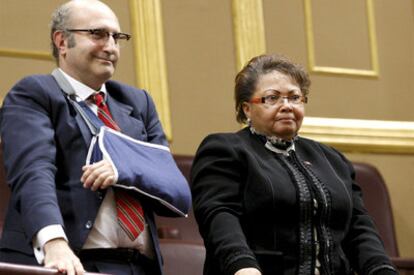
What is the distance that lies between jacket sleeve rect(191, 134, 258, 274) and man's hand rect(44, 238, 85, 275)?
16cm

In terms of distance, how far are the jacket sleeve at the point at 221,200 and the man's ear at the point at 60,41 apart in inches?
6.3

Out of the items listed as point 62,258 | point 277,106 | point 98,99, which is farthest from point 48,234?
point 277,106

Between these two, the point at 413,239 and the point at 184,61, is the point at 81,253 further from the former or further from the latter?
the point at 413,239

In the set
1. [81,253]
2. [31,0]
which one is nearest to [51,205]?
[81,253]

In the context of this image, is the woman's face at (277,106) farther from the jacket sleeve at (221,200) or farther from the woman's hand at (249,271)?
the woman's hand at (249,271)

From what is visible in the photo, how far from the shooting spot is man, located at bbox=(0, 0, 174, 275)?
93cm

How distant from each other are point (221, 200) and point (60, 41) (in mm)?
201

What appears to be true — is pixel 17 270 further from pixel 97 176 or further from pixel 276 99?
pixel 276 99

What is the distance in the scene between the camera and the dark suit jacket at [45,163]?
3.05 ft

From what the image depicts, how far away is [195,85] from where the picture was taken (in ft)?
5.22

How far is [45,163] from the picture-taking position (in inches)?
37.6

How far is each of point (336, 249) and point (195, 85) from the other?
568mm

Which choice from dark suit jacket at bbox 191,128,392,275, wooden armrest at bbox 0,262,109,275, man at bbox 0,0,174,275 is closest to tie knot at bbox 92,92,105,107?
man at bbox 0,0,174,275

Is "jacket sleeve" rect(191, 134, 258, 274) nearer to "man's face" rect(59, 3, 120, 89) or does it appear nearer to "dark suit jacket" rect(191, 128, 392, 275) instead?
"dark suit jacket" rect(191, 128, 392, 275)
